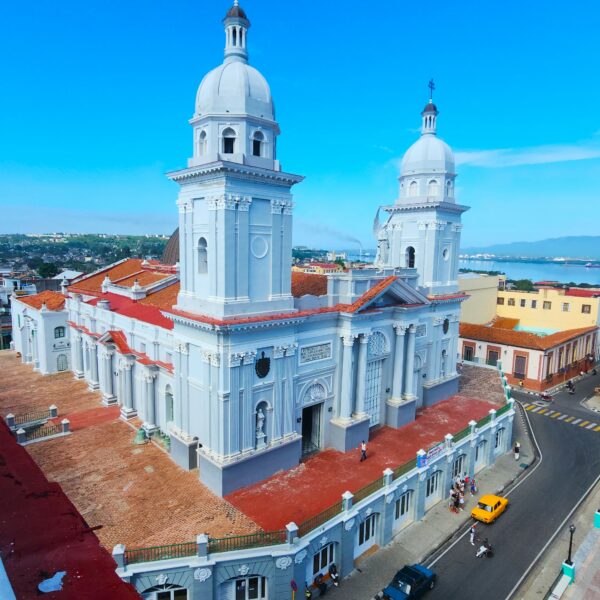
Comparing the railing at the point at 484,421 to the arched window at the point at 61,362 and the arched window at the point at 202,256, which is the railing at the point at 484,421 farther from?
the arched window at the point at 61,362

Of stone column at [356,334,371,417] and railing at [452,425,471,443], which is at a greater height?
stone column at [356,334,371,417]

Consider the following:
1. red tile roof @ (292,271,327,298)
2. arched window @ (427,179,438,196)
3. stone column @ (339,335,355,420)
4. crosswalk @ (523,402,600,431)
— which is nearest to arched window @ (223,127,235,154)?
red tile roof @ (292,271,327,298)

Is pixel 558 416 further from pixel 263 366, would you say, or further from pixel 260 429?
pixel 263 366

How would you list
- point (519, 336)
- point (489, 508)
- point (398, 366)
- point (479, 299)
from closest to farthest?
point (489, 508), point (398, 366), point (519, 336), point (479, 299)

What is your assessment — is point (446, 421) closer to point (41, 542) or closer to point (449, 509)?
point (449, 509)

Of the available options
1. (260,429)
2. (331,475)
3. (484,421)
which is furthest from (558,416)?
(260,429)

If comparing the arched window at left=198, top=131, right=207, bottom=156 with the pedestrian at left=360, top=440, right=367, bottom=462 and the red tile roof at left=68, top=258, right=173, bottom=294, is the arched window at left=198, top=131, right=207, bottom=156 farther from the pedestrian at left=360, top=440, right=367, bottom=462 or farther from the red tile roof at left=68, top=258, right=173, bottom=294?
the pedestrian at left=360, top=440, right=367, bottom=462
